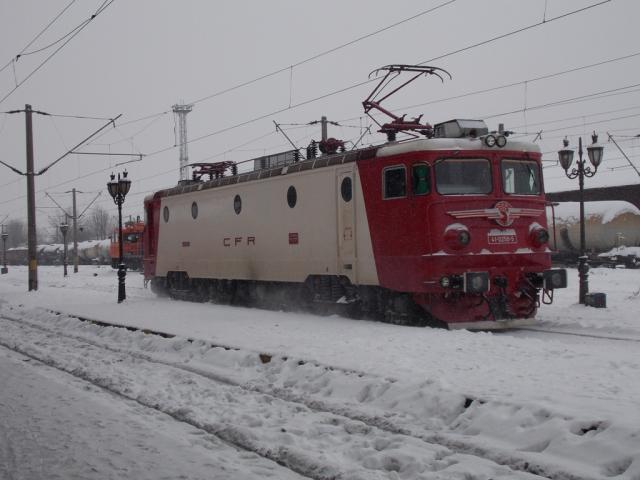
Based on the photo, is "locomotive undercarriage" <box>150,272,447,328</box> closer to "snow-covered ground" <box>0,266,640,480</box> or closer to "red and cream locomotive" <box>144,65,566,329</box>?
"red and cream locomotive" <box>144,65,566,329</box>

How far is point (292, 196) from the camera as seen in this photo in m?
16.0

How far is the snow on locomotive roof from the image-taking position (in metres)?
12.8

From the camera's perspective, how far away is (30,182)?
27719 mm

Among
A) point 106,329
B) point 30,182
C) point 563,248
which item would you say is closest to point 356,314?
point 106,329

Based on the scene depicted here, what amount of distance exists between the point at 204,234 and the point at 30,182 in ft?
37.1

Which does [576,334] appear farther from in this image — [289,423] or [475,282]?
[289,423]

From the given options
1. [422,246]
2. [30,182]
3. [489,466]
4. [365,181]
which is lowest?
[489,466]

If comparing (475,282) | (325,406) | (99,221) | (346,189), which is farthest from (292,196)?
(99,221)

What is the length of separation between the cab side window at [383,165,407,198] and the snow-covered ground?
8.35 feet

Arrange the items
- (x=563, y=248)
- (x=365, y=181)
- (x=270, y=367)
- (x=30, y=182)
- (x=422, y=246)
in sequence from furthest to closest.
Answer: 1. (x=563, y=248)
2. (x=30, y=182)
3. (x=365, y=181)
4. (x=422, y=246)
5. (x=270, y=367)

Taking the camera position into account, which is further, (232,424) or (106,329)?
(106,329)

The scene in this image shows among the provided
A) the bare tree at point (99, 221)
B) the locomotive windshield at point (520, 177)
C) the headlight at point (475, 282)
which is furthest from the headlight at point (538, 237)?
the bare tree at point (99, 221)

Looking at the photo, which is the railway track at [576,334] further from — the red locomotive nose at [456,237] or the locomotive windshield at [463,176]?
the locomotive windshield at [463,176]

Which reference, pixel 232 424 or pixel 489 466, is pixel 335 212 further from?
pixel 489 466
